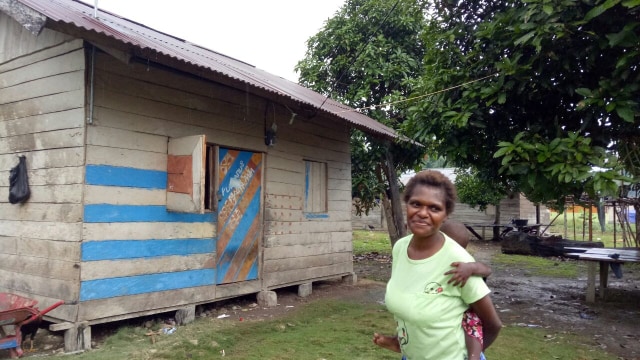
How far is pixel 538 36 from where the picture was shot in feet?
15.5

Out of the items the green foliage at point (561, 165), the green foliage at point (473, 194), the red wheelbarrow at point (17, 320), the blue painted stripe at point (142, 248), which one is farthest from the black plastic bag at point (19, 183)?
the green foliage at point (473, 194)

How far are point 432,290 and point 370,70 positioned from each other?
933 cm

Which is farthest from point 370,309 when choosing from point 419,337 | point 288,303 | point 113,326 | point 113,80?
point 419,337

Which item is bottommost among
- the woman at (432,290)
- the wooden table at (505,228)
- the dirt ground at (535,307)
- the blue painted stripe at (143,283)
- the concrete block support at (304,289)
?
the dirt ground at (535,307)

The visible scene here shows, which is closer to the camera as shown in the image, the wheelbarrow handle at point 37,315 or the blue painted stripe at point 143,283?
the wheelbarrow handle at point 37,315

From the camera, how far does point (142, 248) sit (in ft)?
17.4

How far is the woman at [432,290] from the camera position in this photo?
193 cm

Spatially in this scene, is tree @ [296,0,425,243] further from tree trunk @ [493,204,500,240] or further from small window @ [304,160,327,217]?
tree trunk @ [493,204,500,240]

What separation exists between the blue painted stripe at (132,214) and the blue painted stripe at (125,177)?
0.78 ft

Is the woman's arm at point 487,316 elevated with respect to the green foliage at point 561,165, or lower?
lower

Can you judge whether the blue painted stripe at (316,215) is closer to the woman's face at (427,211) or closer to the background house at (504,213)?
the woman's face at (427,211)

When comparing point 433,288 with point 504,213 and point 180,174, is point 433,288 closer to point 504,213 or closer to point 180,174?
point 180,174

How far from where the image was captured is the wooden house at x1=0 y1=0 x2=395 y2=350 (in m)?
4.79

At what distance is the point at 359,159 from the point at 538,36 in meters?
6.89
